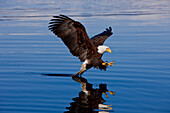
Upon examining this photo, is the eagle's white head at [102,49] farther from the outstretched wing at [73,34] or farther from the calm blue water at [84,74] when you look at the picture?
the calm blue water at [84,74]

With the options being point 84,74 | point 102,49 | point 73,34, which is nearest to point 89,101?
point 73,34

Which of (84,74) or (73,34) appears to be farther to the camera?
(84,74)

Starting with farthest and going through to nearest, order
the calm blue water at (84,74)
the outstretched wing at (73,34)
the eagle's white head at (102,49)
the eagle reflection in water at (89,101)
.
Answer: the eagle's white head at (102,49) → the outstretched wing at (73,34) → the calm blue water at (84,74) → the eagle reflection in water at (89,101)

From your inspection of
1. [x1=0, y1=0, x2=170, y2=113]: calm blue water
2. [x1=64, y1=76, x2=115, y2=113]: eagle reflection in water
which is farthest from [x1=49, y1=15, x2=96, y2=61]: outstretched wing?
[x1=64, y1=76, x2=115, y2=113]: eagle reflection in water

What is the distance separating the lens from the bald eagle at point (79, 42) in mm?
7863

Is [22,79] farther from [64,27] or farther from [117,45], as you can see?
[117,45]

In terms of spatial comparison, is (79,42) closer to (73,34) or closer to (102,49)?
(73,34)

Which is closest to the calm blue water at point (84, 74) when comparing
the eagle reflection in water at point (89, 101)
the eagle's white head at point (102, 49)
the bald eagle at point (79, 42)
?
the eagle reflection in water at point (89, 101)

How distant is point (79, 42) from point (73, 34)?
0.23 meters

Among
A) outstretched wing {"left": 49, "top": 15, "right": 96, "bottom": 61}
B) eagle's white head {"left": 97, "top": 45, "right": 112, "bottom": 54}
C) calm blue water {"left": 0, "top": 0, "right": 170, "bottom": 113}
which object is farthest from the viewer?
eagle's white head {"left": 97, "top": 45, "right": 112, "bottom": 54}

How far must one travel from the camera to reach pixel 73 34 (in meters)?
8.04

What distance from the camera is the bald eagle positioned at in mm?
7863

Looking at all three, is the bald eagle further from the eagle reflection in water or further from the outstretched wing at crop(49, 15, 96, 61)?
the eagle reflection in water

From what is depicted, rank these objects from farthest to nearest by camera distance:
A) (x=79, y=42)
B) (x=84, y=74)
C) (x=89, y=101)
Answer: (x=84, y=74) → (x=79, y=42) → (x=89, y=101)
